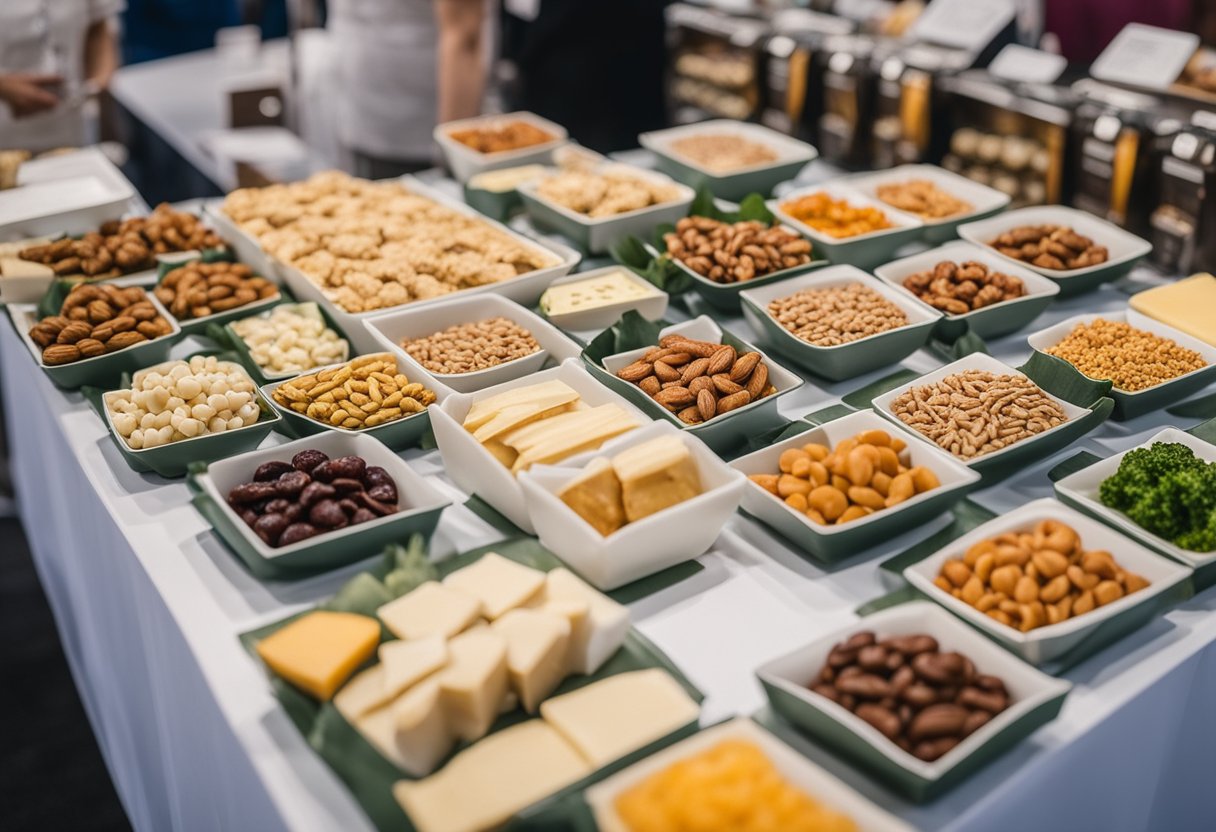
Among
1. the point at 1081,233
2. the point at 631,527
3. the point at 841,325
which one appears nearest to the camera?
the point at 631,527

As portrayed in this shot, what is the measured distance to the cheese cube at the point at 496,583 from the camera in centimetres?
128

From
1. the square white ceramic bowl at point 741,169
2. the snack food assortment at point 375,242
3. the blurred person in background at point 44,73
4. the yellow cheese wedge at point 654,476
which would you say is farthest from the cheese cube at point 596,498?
the blurred person in background at point 44,73

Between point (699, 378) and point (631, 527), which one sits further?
point (699, 378)

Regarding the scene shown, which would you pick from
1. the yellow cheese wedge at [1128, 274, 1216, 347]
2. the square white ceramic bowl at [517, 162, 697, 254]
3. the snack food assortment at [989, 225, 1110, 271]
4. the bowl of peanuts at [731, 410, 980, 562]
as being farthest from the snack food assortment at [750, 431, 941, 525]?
the square white ceramic bowl at [517, 162, 697, 254]

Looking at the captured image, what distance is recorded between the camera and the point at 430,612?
126 cm

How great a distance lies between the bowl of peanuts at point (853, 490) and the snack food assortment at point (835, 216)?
2.89ft

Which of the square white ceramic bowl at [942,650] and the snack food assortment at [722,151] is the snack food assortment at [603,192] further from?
the square white ceramic bowl at [942,650]

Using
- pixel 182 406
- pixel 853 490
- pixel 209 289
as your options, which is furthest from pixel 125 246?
pixel 853 490

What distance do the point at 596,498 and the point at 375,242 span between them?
3.66ft

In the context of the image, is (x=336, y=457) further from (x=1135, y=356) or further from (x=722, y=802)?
(x=1135, y=356)

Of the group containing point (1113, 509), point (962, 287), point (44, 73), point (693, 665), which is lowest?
point (693, 665)

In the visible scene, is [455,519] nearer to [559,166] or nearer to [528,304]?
[528,304]

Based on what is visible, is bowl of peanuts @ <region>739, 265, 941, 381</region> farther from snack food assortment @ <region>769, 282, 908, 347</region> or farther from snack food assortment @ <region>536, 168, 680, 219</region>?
snack food assortment @ <region>536, 168, 680, 219</region>

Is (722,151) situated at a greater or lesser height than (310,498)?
greater
